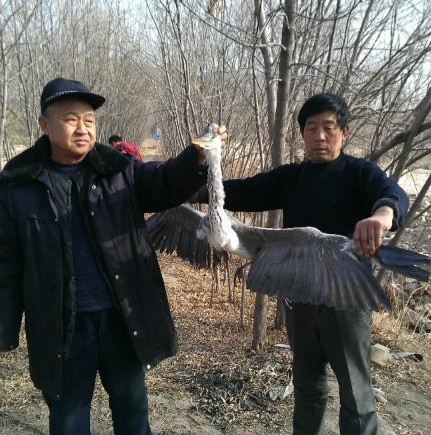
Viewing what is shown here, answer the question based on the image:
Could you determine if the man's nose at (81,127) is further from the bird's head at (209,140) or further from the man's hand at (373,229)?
the man's hand at (373,229)

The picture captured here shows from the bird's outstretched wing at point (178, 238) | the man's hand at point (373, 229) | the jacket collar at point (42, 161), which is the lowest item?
the bird's outstretched wing at point (178, 238)

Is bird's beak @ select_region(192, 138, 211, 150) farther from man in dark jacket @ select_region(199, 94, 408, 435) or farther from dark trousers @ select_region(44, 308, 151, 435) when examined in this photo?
dark trousers @ select_region(44, 308, 151, 435)

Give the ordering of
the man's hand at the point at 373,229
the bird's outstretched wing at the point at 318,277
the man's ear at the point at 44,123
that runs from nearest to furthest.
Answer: the man's hand at the point at 373,229 → the man's ear at the point at 44,123 → the bird's outstretched wing at the point at 318,277

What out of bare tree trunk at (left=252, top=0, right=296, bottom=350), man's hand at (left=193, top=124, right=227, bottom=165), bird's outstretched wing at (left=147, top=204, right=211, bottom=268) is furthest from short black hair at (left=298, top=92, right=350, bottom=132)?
bird's outstretched wing at (left=147, top=204, right=211, bottom=268)

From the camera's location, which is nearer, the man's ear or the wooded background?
the man's ear

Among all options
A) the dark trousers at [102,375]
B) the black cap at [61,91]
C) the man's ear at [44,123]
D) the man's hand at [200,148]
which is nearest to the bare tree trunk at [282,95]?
the man's hand at [200,148]

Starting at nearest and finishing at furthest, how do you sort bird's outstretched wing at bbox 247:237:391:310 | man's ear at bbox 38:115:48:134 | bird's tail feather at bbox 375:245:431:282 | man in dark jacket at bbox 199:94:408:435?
1. bird's tail feather at bbox 375:245:431:282
2. man's ear at bbox 38:115:48:134
3. bird's outstretched wing at bbox 247:237:391:310
4. man in dark jacket at bbox 199:94:408:435

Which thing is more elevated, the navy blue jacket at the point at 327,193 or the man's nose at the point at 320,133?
the man's nose at the point at 320,133

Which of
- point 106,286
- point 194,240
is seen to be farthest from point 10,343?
point 194,240

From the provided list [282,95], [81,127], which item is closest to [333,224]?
[81,127]

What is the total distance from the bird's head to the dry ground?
7.12 ft

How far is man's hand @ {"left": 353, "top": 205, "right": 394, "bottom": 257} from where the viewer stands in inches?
68.5

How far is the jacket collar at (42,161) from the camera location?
189 cm

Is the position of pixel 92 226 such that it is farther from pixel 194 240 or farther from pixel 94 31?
pixel 94 31
